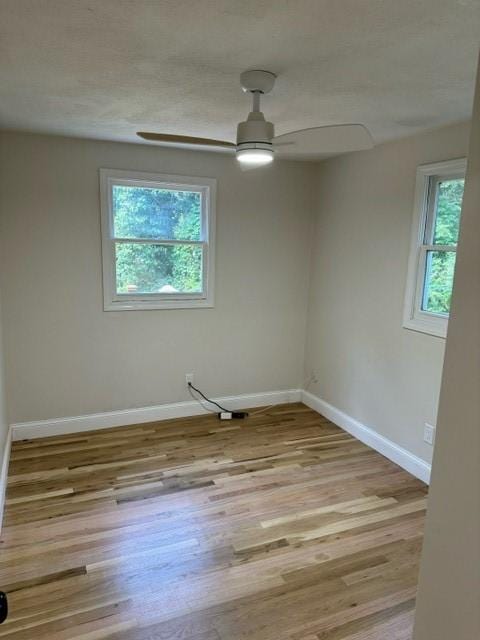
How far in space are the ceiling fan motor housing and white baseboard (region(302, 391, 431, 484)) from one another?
248 centimetres

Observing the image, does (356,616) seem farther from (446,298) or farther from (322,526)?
(446,298)

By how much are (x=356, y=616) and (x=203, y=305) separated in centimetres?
268

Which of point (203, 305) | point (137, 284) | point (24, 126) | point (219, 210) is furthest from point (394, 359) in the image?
point (24, 126)

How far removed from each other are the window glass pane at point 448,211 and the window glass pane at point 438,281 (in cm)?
11

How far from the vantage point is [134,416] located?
3945mm

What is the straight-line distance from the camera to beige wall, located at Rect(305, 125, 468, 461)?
10.4 feet

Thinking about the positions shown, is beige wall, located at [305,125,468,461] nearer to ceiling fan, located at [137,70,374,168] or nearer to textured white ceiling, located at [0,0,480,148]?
textured white ceiling, located at [0,0,480,148]

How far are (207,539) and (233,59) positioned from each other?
2413mm

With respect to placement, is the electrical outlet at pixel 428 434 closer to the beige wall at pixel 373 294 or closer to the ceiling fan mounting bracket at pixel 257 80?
the beige wall at pixel 373 294

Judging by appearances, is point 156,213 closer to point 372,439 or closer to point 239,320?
point 239,320

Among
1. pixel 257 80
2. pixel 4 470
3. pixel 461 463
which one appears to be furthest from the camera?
pixel 4 470

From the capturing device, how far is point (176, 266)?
154 inches

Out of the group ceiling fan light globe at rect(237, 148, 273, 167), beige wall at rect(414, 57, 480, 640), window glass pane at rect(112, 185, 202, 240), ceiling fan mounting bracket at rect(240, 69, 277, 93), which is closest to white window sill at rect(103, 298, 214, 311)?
window glass pane at rect(112, 185, 202, 240)

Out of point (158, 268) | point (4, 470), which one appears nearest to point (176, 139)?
point (158, 268)
